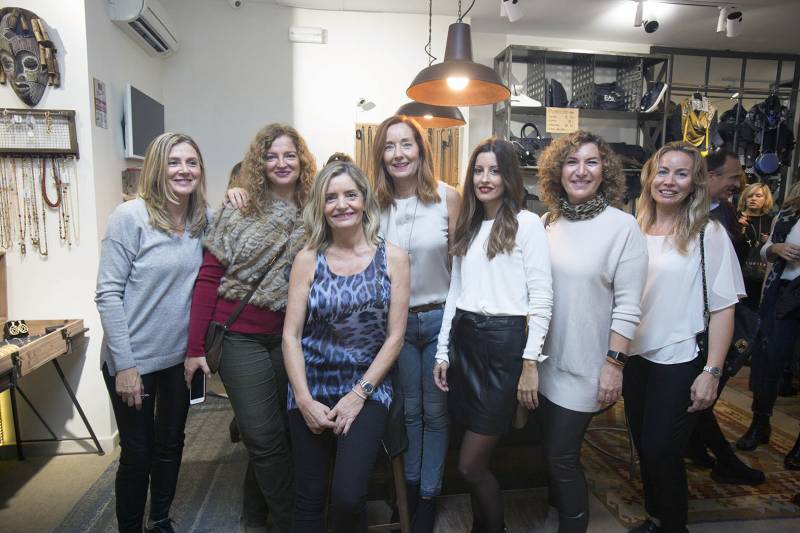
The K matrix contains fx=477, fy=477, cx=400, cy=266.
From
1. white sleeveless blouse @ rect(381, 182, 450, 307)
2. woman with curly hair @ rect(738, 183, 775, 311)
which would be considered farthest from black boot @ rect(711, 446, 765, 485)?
white sleeveless blouse @ rect(381, 182, 450, 307)

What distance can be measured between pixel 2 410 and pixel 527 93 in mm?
4781

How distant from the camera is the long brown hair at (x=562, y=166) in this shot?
5.40ft

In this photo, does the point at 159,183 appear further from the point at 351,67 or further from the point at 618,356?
the point at 351,67

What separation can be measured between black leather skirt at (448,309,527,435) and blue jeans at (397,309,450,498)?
136mm

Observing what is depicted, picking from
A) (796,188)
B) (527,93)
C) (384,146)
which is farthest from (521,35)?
(384,146)

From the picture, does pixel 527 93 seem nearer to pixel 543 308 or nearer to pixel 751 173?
pixel 751 173

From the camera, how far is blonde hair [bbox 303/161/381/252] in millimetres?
1583

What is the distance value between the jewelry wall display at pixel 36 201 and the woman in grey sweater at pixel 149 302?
→ 3.98 feet

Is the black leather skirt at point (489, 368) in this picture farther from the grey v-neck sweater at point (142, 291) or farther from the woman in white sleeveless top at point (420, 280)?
the grey v-neck sweater at point (142, 291)

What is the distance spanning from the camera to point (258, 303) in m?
1.67

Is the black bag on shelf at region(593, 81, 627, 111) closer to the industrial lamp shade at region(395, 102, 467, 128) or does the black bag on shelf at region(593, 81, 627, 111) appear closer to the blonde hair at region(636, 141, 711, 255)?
the industrial lamp shade at region(395, 102, 467, 128)

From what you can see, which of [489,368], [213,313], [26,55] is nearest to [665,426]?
[489,368]

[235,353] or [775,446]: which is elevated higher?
[235,353]

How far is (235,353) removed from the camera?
1676mm
